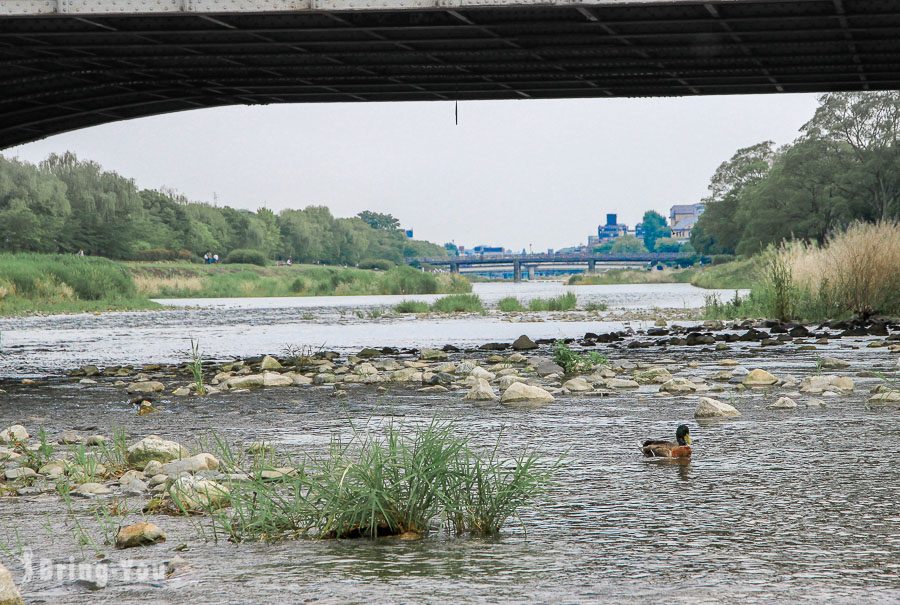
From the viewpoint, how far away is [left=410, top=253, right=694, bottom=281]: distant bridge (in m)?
150

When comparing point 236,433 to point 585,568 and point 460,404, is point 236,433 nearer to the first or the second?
point 460,404

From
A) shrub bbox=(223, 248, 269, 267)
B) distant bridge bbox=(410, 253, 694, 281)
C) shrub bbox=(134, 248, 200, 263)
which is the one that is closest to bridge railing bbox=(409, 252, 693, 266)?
distant bridge bbox=(410, 253, 694, 281)

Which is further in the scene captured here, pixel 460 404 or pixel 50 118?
pixel 50 118

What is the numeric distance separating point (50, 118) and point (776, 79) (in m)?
19.3

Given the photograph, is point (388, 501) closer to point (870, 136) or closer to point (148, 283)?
point (148, 283)

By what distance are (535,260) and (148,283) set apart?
86.8m

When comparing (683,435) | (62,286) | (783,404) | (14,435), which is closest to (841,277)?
(783,404)

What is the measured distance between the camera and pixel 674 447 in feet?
29.8

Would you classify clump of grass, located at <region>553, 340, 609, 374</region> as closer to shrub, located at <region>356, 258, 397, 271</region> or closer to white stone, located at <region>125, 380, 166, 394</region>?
white stone, located at <region>125, 380, 166, 394</region>

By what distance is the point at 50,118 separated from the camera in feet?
103

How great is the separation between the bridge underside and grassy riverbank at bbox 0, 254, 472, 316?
24.9 meters

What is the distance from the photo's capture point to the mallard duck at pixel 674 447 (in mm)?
9062

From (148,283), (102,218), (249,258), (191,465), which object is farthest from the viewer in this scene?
(249,258)

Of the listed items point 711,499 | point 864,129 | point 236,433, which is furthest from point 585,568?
point 864,129
